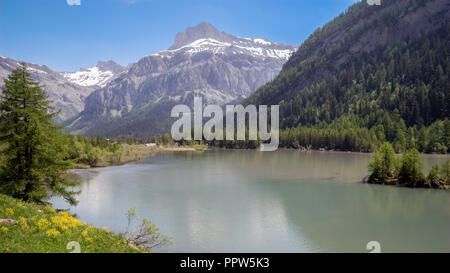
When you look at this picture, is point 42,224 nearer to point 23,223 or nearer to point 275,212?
point 23,223

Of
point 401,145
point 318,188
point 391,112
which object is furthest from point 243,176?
point 391,112

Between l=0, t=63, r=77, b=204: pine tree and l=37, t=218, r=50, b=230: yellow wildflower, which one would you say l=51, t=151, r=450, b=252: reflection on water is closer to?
l=0, t=63, r=77, b=204: pine tree

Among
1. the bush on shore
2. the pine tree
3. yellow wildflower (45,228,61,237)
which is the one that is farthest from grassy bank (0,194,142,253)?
the bush on shore

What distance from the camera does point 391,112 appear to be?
18875 centimetres

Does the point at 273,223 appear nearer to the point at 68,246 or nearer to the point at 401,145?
the point at 68,246

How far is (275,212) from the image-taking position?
51.6 meters

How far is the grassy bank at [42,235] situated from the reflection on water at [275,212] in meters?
12.5

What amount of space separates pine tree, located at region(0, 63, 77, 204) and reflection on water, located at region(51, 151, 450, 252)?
391 inches

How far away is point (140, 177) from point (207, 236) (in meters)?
55.0

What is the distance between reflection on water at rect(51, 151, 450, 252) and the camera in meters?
37.8

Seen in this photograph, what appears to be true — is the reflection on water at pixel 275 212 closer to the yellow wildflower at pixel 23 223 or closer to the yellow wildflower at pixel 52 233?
the yellow wildflower at pixel 52 233

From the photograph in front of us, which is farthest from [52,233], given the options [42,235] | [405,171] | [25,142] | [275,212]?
[405,171]

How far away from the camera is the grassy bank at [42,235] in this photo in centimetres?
1922

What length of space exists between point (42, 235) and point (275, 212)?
36100mm
